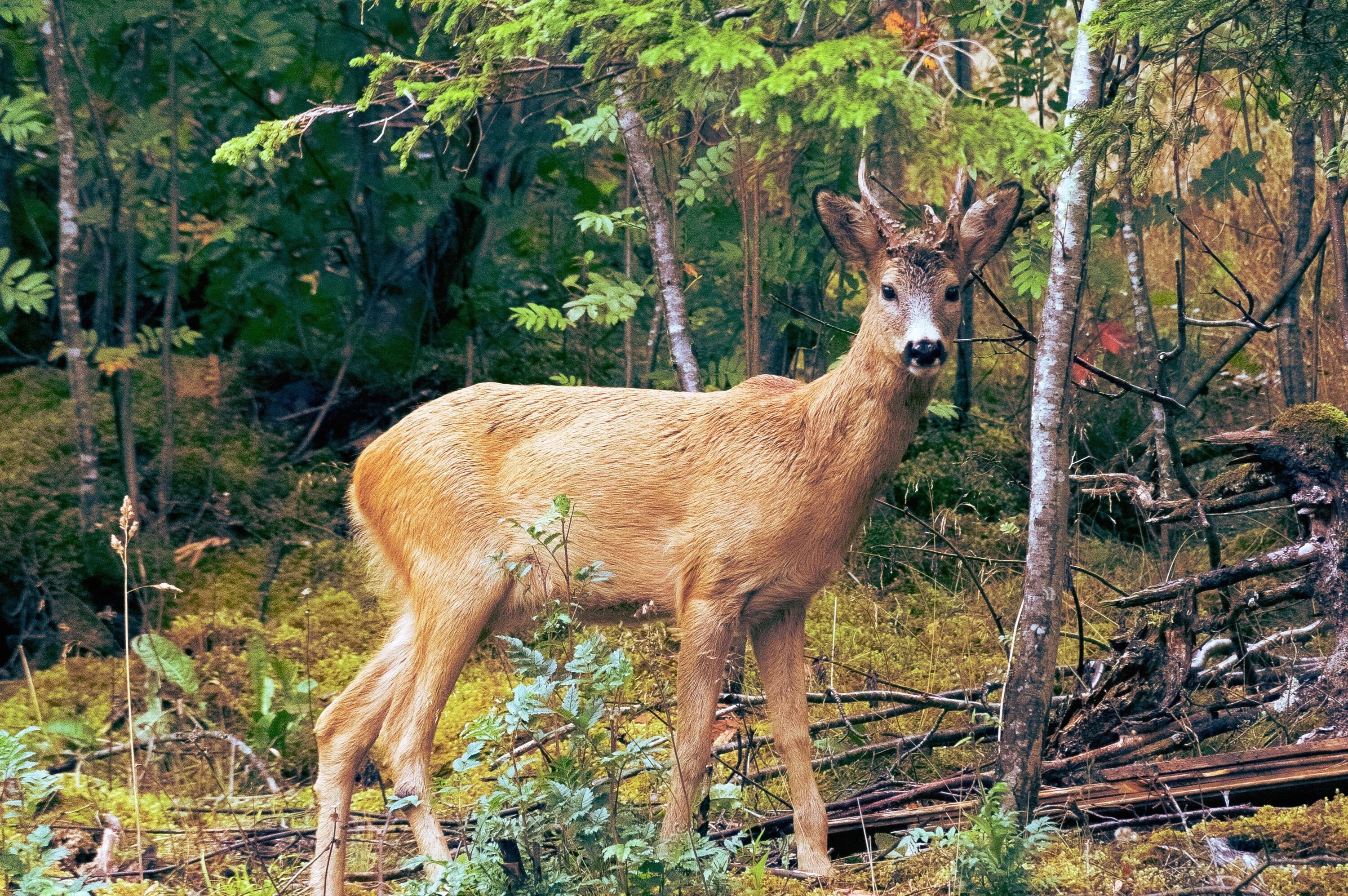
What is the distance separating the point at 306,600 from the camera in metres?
8.19

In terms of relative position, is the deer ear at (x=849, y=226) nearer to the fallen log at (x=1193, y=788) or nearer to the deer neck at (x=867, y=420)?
the deer neck at (x=867, y=420)

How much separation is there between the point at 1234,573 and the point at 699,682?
7.48ft

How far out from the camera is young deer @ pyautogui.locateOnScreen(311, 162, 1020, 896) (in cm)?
468

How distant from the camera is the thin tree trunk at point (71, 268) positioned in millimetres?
7957

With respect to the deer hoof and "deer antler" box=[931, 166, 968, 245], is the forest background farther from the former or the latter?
the deer hoof

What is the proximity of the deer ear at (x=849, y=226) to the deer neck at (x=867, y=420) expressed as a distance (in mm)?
261

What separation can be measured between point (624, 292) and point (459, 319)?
3656mm

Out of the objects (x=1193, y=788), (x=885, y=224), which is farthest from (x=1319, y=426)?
(x=885, y=224)

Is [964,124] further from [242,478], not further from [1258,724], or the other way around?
[242,478]

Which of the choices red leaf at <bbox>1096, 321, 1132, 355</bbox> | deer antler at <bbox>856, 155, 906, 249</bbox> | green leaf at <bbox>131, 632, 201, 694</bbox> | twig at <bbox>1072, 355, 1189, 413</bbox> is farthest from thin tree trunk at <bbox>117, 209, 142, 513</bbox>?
red leaf at <bbox>1096, 321, 1132, 355</bbox>

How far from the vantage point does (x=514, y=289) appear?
10031mm

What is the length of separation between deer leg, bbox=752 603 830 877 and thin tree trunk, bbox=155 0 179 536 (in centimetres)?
504

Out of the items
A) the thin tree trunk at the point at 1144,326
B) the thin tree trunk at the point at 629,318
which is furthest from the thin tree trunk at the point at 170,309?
the thin tree trunk at the point at 1144,326

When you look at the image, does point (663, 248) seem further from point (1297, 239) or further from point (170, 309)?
point (1297, 239)
